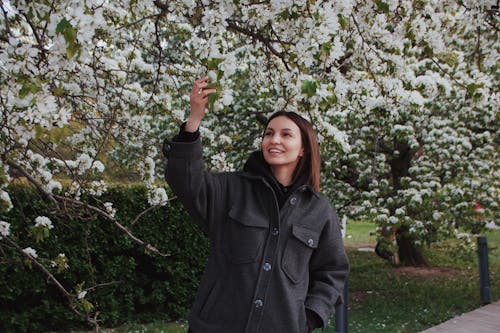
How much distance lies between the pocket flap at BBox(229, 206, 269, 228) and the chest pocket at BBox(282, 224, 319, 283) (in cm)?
12

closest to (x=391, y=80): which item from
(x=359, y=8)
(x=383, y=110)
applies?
(x=383, y=110)

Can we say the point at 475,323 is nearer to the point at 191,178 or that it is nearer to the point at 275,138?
the point at 275,138

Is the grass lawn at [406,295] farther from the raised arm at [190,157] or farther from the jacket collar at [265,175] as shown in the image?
the raised arm at [190,157]

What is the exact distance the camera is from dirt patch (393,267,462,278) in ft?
35.9

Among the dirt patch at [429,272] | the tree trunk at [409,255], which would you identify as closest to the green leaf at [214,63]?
the dirt patch at [429,272]

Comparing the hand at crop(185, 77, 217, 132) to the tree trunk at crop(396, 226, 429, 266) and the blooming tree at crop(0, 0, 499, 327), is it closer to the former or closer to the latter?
the blooming tree at crop(0, 0, 499, 327)

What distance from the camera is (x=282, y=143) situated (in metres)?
2.52

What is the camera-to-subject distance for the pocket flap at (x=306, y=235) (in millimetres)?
2410

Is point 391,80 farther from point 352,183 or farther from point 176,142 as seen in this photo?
point 352,183

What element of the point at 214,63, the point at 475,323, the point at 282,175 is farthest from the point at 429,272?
the point at 214,63

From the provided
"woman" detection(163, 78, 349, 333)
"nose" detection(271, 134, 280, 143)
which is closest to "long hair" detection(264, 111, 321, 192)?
"woman" detection(163, 78, 349, 333)

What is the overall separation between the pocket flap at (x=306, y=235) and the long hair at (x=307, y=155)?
219mm

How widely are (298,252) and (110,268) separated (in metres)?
4.74

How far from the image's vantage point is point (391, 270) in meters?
11.4
